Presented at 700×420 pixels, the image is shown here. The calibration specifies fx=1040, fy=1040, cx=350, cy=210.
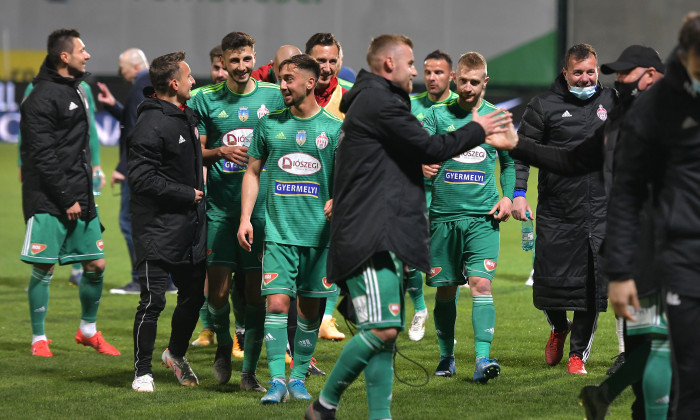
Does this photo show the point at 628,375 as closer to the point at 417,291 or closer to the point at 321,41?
the point at 321,41

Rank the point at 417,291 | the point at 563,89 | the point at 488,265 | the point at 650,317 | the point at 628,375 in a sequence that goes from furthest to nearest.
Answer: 1. the point at 417,291
2. the point at 563,89
3. the point at 488,265
4. the point at 628,375
5. the point at 650,317

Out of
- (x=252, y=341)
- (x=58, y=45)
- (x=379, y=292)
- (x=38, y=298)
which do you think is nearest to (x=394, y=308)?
(x=379, y=292)

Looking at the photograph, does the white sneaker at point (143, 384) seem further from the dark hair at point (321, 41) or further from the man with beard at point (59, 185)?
the dark hair at point (321, 41)

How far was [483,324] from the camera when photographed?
680cm

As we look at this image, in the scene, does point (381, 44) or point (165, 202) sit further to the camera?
point (165, 202)

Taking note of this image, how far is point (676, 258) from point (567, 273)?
10.8 ft

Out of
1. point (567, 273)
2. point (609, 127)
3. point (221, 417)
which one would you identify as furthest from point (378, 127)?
point (567, 273)

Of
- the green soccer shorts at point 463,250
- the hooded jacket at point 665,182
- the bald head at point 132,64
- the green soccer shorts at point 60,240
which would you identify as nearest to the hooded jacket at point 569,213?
the green soccer shorts at point 463,250

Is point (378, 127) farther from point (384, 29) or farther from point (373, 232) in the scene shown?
point (384, 29)

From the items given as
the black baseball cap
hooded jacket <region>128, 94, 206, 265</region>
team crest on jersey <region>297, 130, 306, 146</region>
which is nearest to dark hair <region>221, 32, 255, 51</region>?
hooded jacket <region>128, 94, 206, 265</region>

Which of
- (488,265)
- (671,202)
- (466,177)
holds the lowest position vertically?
(488,265)

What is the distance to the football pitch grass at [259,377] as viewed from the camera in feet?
19.2

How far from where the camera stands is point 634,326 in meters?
4.39

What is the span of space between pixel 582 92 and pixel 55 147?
388 centimetres
